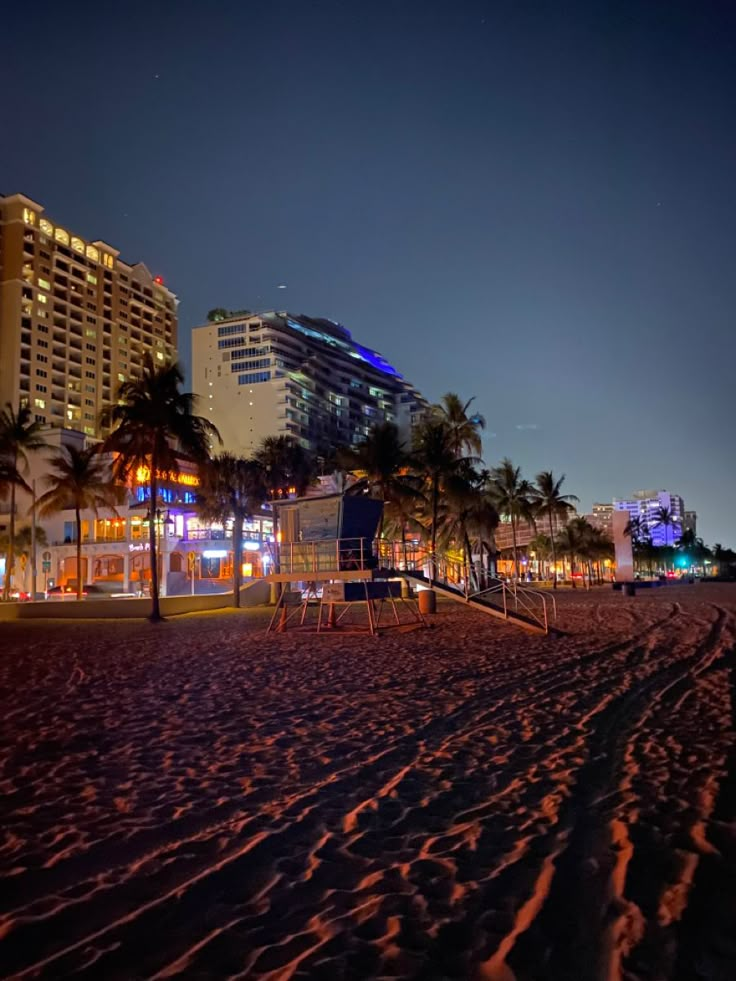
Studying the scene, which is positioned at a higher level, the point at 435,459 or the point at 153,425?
the point at 153,425

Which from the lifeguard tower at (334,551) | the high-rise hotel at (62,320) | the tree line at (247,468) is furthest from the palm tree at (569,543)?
the high-rise hotel at (62,320)

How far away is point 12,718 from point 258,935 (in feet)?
21.1

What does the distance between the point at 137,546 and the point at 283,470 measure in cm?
1592

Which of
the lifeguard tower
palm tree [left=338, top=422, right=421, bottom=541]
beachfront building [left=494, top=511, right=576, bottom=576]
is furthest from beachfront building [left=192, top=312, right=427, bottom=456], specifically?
the lifeguard tower

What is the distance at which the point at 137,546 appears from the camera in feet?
164

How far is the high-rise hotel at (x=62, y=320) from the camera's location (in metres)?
98.9

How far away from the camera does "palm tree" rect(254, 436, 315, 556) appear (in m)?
38.9

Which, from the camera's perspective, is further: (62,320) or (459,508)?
(62,320)

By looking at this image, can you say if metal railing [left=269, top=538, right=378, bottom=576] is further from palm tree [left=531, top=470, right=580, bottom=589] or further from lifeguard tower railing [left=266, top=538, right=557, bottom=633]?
palm tree [left=531, top=470, right=580, bottom=589]

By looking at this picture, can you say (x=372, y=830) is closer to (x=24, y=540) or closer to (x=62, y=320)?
(x=24, y=540)

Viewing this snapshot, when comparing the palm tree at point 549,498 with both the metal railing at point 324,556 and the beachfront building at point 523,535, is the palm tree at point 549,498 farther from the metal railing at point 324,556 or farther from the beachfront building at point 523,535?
the metal railing at point 324,556

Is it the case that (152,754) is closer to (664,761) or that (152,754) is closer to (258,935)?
(258,935)

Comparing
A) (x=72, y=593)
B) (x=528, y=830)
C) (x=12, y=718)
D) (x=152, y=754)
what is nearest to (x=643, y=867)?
(x=528, y=830)

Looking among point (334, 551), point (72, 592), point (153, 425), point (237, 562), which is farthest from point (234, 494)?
point (72, 592)
